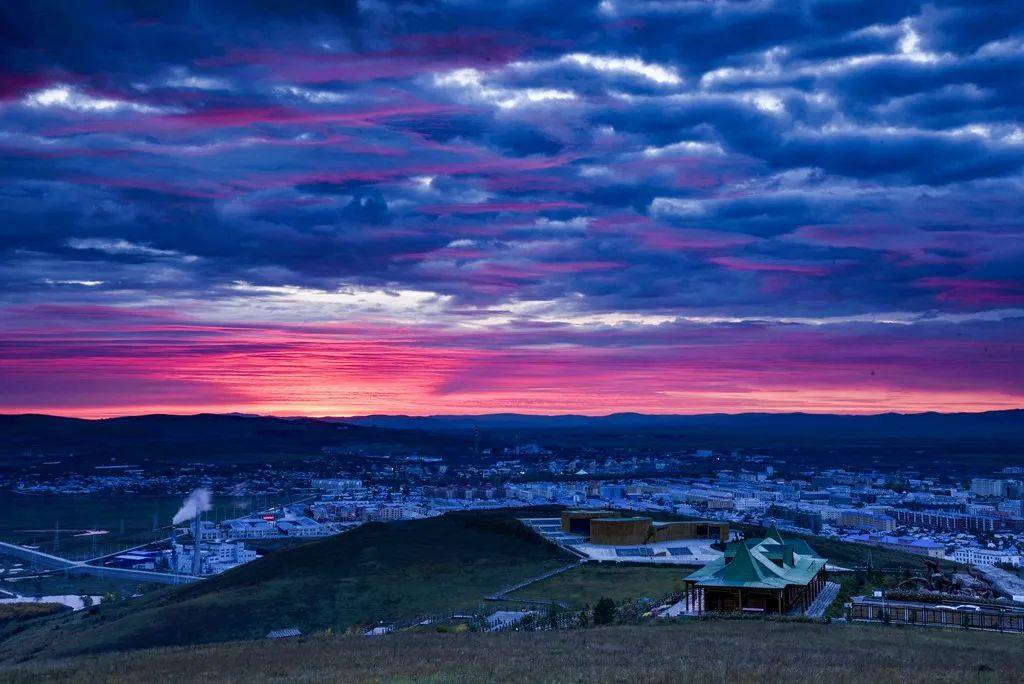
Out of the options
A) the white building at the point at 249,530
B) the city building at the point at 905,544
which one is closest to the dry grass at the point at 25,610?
the white building at the point at 249,530

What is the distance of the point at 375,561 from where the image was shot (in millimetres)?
61656

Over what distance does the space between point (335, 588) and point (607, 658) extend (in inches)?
1157

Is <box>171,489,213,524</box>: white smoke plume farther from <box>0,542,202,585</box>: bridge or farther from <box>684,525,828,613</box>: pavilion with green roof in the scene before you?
<box>684,525,828,613</box>: pavilion with green roof

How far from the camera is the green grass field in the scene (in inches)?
1887

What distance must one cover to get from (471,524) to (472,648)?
4257cm

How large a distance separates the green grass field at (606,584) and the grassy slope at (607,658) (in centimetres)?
1092

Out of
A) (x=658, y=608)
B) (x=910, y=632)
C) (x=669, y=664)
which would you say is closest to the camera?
(x=669, y=664)

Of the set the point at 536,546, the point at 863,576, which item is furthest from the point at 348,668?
the point at 536,546

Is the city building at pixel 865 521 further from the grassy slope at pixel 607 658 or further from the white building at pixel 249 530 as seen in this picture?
the grassy slope at pixel 607 658

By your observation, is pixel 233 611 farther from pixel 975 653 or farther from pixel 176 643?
pixel 975 653

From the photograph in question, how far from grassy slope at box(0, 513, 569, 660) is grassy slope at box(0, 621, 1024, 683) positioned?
10339mm

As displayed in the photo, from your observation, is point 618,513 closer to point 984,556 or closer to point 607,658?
point 984,556

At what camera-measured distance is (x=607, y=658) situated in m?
28.0

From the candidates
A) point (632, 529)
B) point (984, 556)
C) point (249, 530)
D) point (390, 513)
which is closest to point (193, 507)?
point (249, 530)
